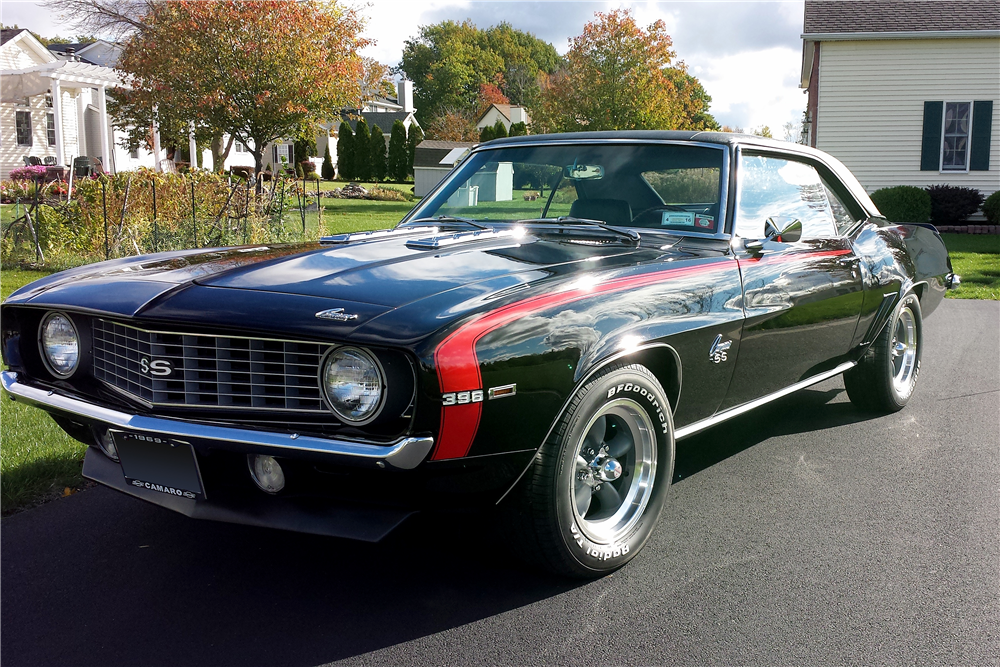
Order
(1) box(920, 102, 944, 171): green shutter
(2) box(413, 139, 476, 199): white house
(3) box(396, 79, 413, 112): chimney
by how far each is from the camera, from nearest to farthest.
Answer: (1) box(920, 102, 944, 171): green shutter → (2) box(413, 139, 476, 199): white house → (3) box(396, 79, 413, 112): chimney

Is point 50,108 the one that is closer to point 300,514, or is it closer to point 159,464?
point 159,464

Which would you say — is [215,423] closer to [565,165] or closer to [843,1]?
[565,165]

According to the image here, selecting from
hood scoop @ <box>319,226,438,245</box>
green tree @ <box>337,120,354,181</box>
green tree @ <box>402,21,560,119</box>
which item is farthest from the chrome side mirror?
green tree @ <box>402,21,560,119</box>

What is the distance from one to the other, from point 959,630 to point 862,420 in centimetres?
253

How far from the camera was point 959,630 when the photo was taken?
273 centimetres

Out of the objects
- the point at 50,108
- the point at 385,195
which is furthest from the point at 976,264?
the point at 50,108

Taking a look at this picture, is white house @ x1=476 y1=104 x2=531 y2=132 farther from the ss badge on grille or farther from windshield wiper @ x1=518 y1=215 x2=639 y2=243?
the ss badge on grille

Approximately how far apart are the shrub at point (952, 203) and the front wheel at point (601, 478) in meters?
17.1

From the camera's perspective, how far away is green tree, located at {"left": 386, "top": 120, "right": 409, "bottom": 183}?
47.2 meters

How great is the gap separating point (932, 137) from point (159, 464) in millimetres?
19422

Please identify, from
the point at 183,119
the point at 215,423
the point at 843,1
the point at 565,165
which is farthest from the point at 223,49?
the point at 215,423

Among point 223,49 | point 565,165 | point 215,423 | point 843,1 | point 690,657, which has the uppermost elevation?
point 843,1

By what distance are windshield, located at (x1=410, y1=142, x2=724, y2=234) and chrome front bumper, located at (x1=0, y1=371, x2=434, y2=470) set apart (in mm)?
1985

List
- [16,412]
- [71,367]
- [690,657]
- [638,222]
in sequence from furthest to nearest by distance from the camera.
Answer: [16,412] < [638,222] < [71,367] < [690,657]
